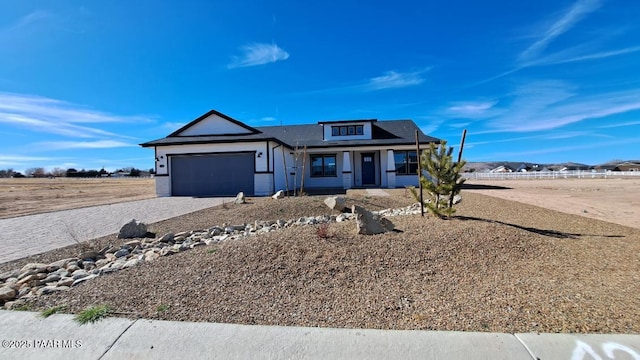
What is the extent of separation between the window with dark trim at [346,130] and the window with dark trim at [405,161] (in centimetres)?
292

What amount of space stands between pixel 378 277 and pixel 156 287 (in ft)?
9.29

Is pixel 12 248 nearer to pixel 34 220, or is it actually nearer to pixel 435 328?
pixel 34 220

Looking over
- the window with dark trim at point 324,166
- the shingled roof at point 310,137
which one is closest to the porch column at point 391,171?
the shingled roof at point 310,137

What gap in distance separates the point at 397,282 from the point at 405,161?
1822 cm

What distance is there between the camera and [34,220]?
10344mm

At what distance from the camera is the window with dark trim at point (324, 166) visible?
72.9ft

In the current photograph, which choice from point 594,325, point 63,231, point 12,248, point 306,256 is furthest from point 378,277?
point 63,231

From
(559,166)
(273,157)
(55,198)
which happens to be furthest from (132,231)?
(559,166)

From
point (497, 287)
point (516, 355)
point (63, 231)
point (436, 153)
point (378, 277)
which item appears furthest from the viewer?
point (63, 231)

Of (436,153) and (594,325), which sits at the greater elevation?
(436,153)

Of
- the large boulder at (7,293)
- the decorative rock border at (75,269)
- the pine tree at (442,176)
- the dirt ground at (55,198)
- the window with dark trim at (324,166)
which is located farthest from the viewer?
the window with dark trim at (324,166)

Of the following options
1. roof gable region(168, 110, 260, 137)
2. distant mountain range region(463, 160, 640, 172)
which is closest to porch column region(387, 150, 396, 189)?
roof gable region(168, 110, 260, 137)

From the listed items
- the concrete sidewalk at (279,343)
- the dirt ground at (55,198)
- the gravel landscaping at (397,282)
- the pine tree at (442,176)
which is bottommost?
the concrete sidewalk at (279,343)

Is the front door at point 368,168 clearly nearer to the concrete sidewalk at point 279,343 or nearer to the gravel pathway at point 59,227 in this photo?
the gravel pathway at point 59,227
